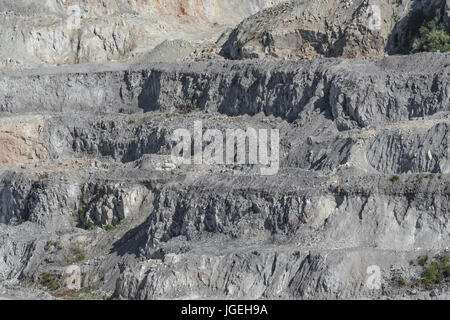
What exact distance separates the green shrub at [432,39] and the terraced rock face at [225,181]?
304cm

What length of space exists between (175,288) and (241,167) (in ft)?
46.5

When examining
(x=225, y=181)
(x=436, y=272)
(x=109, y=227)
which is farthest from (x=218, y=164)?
(x=436, y=272)

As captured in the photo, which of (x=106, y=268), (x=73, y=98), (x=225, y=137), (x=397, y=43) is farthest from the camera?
(x=73, y=98)

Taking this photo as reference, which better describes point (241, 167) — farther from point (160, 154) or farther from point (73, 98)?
point (73, 98)

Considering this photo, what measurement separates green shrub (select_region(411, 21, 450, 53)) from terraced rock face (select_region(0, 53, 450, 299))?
3035 mm

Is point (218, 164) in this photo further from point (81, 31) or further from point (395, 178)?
point (81, 31)

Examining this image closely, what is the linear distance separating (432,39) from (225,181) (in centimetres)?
1874

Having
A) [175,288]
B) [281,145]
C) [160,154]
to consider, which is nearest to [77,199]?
[160,154]

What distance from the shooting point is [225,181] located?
63031 mm

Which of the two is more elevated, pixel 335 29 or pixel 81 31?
pixel 81 31

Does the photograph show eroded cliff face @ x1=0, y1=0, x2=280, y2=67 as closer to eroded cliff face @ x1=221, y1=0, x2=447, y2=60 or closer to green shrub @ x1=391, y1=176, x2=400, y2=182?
eroded cliff face @ x1=221, y1=0, x2=447, y2=60

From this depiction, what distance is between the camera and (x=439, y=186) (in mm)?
56656

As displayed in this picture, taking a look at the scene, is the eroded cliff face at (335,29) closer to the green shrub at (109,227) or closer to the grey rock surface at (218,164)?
the grey rock surface at (218,164)

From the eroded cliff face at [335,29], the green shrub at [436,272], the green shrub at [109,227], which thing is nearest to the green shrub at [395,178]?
the green shrub at [436,272]
